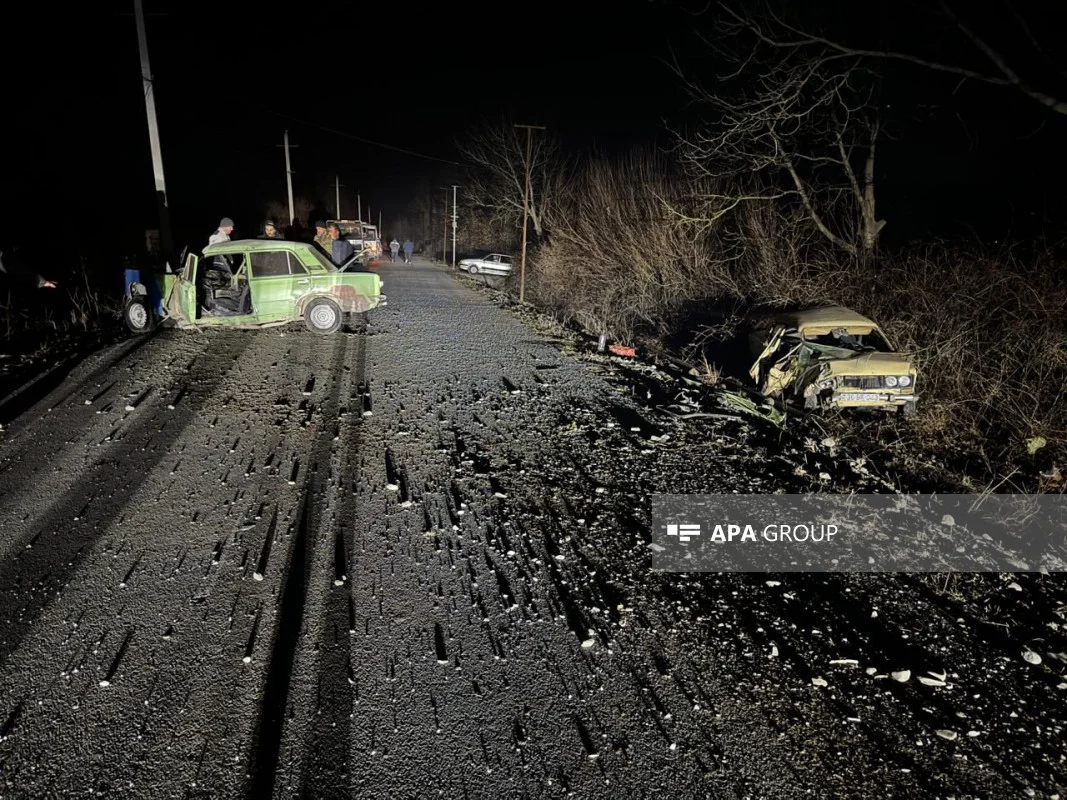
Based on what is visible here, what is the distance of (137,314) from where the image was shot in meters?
10.3

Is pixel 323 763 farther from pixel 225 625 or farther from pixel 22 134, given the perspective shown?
pixel 22 134

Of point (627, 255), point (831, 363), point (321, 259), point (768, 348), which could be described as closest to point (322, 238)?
point (321, 259)

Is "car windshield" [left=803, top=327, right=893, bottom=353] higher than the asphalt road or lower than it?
higher

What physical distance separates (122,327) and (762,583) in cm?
1163

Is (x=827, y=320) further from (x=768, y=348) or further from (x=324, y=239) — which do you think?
(x=324, y=239)

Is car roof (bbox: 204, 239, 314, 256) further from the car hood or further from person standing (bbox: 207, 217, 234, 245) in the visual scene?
the car hood

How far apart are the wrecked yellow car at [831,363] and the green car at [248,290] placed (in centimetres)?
772

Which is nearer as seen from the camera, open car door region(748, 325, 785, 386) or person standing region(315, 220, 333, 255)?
open car door region(748, 325, 785, 386)

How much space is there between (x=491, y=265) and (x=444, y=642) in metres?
29.1

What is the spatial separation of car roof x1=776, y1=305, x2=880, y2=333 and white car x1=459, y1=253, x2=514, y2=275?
2219cm

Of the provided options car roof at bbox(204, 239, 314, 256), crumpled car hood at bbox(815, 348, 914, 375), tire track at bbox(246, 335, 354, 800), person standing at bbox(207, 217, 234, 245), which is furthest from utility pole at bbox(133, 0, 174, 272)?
crumpled car hood at bbox(815, 348, 914, 375)

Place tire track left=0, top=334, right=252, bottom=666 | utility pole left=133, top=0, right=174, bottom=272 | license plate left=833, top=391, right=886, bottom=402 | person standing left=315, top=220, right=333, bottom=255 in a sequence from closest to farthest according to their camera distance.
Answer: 1. tire track left=0, top=334, right=252, bottom=666
2. license plate left=833, top=391, right=886, bottom=402
3. utility pole left=133, top=0, right=174, bottom=272
4. person standing left=315, top=220, right=333, bottom=255

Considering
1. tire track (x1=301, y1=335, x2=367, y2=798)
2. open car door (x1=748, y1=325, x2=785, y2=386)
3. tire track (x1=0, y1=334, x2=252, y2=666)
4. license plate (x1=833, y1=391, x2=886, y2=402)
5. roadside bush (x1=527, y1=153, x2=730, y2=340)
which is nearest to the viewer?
tire track (x1=301, y1=335, x2=367, y2=798)

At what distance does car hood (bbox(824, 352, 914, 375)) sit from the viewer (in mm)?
7320
